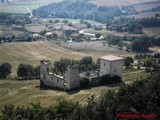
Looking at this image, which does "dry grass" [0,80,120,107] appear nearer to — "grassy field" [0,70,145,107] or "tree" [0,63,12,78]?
"grassy field" [0,70,145,107]

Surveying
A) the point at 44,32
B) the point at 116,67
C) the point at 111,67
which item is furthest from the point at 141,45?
the point at 111,67

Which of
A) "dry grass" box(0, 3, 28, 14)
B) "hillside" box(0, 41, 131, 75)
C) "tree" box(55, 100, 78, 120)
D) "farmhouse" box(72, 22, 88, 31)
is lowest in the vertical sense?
"hillside" box(0, 41, 131, 75)

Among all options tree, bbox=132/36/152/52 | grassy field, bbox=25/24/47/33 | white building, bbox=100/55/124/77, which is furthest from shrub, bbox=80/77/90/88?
grassy field, bbox=25/24/47/33

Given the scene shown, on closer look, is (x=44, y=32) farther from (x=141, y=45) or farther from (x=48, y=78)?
(x=48, y=78)

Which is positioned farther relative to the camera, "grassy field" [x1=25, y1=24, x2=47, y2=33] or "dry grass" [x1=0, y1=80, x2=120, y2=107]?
"grassy field" [x1=25, y1=24, x2=47, y2=33]

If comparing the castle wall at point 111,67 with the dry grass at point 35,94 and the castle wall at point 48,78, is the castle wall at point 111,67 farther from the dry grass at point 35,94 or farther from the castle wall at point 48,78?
the castle wall at point 48,78

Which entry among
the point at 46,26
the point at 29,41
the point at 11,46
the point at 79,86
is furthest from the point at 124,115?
the point at 46,26

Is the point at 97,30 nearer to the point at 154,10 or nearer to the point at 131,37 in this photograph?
the point at 131,37
